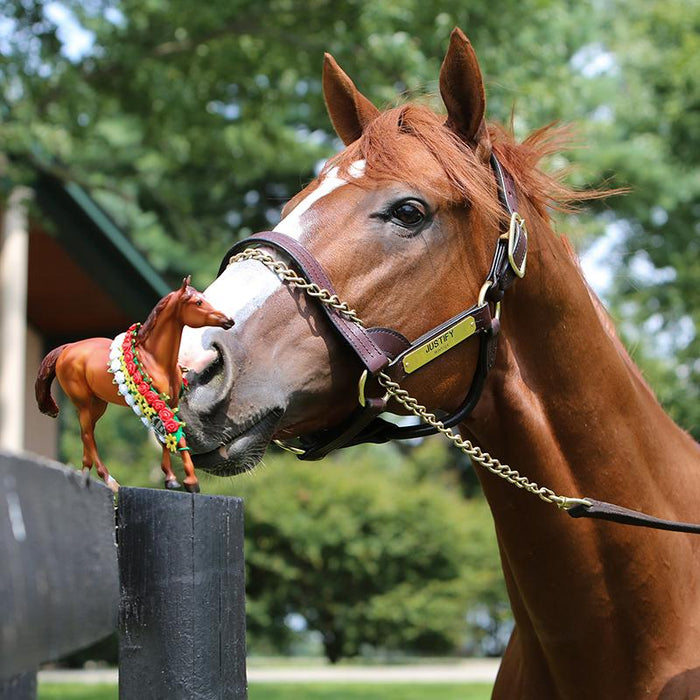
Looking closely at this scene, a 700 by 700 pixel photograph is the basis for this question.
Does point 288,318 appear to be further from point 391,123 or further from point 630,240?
point 630,240

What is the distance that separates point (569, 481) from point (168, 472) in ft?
3.80

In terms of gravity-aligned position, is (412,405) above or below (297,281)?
below

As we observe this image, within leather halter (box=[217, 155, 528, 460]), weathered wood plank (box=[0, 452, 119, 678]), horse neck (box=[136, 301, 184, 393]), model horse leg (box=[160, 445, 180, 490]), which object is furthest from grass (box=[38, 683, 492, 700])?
weathered wood plank (box=[0, 452, 119, 678])

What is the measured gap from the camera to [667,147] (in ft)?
50.5

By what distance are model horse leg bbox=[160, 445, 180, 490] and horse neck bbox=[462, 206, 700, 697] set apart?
94cm

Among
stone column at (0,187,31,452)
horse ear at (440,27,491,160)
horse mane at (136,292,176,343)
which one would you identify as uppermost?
stone column at (0,187,31,452)

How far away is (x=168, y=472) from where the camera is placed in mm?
2008

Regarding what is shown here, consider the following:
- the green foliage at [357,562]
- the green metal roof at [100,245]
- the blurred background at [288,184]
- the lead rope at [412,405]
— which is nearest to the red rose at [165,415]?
the lead rope at [412,405]

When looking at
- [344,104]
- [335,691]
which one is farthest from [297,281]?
[335,691]

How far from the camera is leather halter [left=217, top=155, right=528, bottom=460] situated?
2.31 m

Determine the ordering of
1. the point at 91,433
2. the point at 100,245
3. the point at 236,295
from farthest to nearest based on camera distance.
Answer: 1. the point at 100,245
2. the point at 236,295
3. the point at 91,433

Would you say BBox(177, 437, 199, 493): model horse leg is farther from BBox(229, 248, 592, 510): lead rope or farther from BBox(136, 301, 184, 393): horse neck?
BBox(229, 248, 592, 510): lead rope

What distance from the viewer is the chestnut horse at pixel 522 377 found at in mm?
2375

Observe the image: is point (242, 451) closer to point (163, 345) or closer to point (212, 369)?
point (212, 369)
